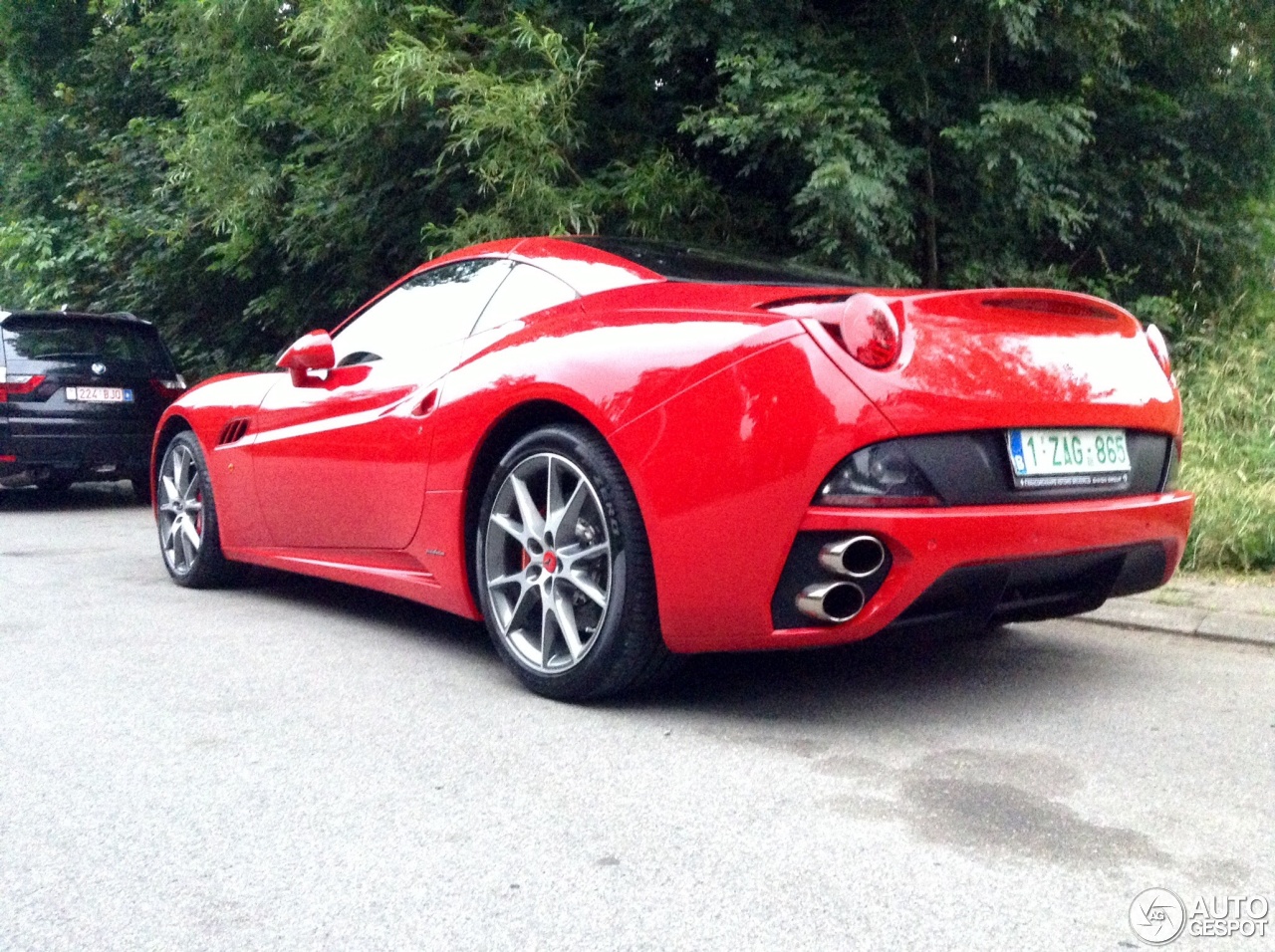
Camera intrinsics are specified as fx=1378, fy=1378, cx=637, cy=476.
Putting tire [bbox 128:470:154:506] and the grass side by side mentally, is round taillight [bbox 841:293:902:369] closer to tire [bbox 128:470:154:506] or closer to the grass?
the grass

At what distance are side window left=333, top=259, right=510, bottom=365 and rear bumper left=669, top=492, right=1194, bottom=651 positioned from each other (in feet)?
5.14

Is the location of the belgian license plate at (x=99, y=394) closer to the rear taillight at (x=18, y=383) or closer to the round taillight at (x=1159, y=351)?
the rear taillight at (x=18, y=383)

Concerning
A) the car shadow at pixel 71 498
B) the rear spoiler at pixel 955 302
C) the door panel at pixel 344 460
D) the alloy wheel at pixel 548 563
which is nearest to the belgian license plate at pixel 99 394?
the car shadow at pixel 71 498

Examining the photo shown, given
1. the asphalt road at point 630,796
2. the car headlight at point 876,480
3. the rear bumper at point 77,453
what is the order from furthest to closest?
1. the rear bumper at point 77,453
2. the car headlight at point 876,480
3. the asphalt road at point 630,796

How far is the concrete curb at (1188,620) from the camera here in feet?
15.0

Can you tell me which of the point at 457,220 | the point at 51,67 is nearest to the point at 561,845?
the point at 457,220

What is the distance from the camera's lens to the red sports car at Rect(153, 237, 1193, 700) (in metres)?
3.24

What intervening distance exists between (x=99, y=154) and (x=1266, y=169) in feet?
39.4

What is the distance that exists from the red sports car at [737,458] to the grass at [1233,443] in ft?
6.15

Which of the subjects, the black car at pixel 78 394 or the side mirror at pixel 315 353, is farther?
the black car at pixel 78 394

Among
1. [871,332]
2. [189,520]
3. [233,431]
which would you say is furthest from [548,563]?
[189,520]

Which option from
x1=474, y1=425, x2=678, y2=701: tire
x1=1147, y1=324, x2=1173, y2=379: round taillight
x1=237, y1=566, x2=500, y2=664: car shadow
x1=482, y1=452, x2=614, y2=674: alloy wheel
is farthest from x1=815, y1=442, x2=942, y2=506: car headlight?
x1=237, y1=566, x2=500, y2=664: car shadow

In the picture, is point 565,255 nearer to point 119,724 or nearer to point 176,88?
point 119,724

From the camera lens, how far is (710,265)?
4.24 meters
